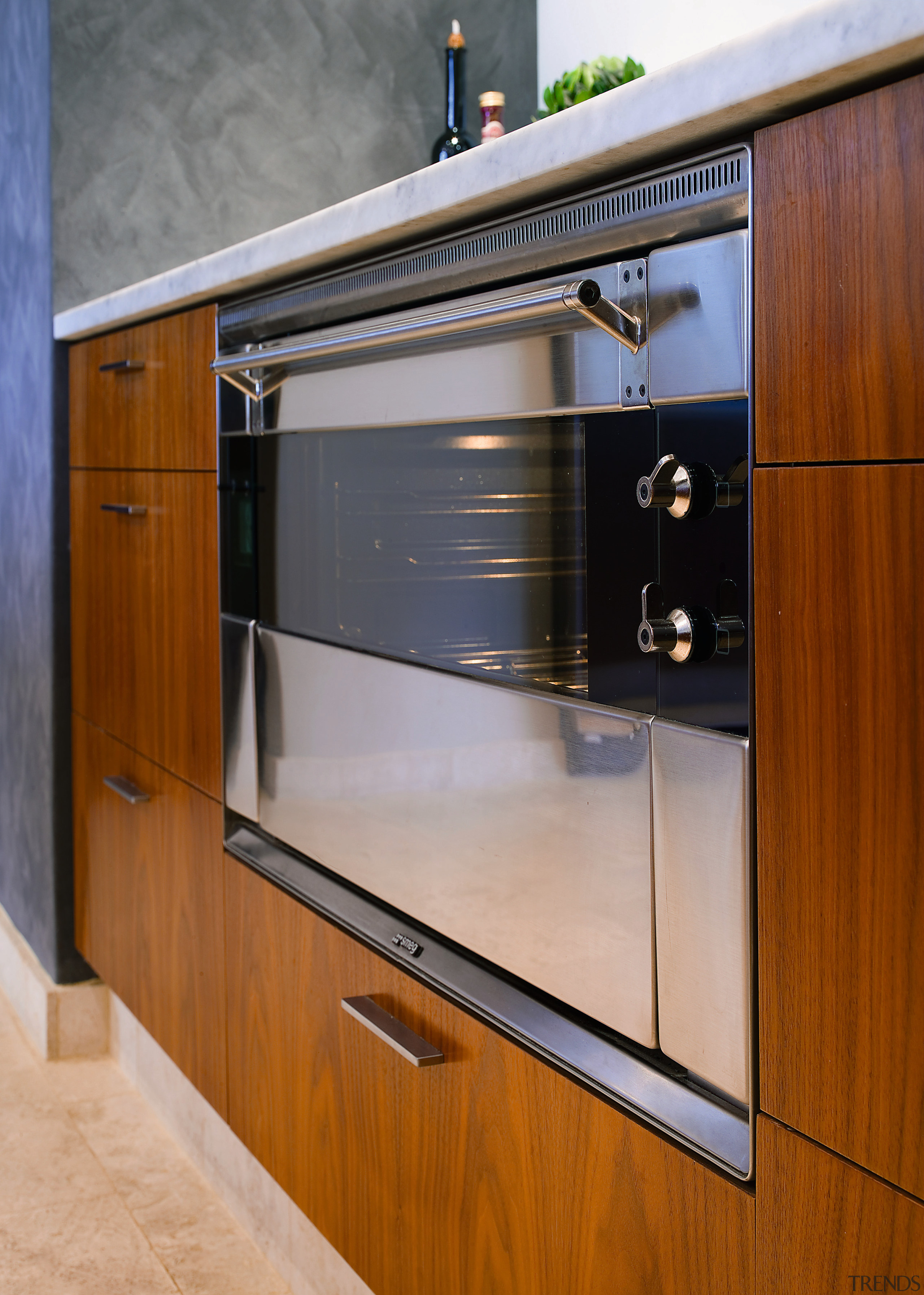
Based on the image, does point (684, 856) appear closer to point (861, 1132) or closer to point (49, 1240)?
point (861, 1132)

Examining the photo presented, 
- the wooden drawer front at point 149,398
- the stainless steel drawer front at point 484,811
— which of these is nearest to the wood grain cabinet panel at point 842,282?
the stainless steel drawer front at point 484,811

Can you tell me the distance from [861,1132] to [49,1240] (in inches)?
50.0

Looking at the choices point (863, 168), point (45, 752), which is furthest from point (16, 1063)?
point (863, 168)

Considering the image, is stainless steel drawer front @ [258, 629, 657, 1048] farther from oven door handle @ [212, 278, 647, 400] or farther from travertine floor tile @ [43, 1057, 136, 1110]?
travertine floor tile @ [43, 1057, 136, 1110]

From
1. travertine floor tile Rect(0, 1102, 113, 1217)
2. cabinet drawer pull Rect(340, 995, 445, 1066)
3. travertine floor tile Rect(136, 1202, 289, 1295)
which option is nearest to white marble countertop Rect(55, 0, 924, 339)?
cabinet drawer pull Rect(340, 995, 445, 1066)

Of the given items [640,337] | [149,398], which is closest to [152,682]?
[149,398]

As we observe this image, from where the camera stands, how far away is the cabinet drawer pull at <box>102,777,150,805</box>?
1.62 m

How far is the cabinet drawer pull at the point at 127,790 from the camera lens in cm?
162

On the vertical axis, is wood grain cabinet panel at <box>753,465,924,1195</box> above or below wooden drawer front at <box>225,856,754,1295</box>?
above

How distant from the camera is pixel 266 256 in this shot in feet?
3.81

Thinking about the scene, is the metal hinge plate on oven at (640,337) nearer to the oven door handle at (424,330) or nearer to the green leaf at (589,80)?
the oven door handle at (424,330)

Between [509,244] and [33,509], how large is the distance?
1386 mm

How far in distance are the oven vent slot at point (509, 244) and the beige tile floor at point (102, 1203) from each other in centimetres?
112

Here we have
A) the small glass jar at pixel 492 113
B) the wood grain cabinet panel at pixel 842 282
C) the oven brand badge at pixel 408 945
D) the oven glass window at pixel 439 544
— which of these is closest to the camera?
the wood grain cabinet panel at pixel 842 282
